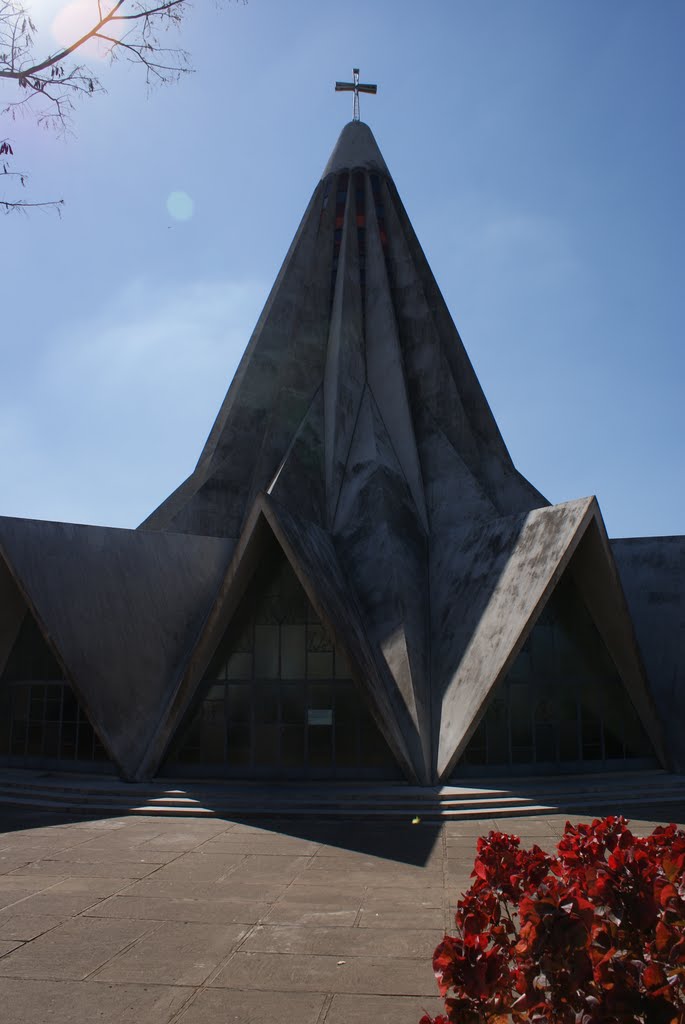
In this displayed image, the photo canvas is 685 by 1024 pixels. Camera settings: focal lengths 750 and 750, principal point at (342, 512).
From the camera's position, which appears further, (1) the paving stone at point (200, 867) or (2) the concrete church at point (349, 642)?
(2) the concrete church at point (349, 642)

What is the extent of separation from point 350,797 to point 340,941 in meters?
8.44

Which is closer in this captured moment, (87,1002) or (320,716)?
(87,1002)

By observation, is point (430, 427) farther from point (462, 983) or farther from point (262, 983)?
point (462, 983)

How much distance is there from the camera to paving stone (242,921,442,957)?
7.38m

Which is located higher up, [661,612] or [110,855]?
[661,612]

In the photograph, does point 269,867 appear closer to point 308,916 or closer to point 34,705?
point 308,916

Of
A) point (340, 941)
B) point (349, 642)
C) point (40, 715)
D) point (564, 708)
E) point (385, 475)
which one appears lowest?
A: point (340, 941)

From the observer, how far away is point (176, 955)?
725cm

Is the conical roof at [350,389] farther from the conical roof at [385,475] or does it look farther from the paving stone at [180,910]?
the paving stone at [180,910]

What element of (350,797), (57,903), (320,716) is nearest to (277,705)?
(320,716)

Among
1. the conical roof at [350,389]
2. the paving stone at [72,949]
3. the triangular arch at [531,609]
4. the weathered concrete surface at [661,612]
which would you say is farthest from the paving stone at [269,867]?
the conical roof at [350,389]

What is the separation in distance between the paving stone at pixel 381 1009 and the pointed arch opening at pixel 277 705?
11782mm

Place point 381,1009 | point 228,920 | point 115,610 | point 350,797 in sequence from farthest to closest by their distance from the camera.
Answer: point 115,610, point 350,797, point 228,920, point 381,1009

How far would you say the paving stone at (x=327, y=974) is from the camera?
6.49m
